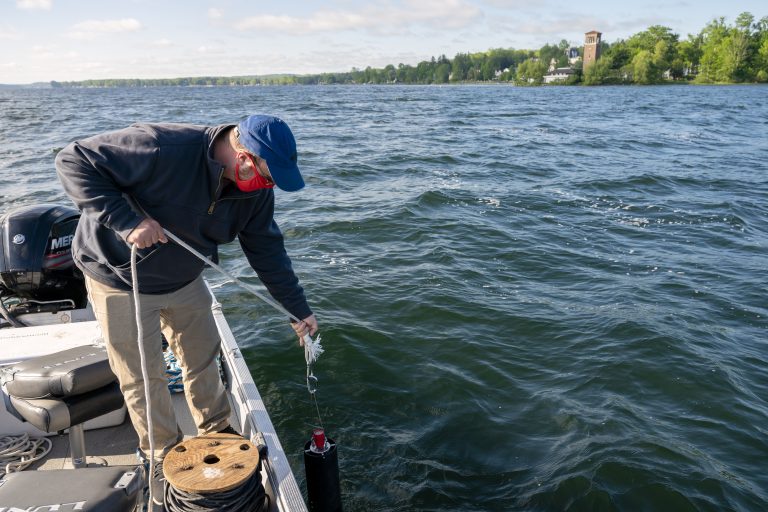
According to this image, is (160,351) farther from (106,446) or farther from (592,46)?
(592,46)

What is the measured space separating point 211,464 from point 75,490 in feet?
2.00

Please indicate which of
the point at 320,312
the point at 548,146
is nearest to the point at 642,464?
the point at 320,312

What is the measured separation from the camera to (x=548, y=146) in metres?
22.5

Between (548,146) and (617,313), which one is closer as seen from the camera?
(617,313)

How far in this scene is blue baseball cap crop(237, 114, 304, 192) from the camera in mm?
2795

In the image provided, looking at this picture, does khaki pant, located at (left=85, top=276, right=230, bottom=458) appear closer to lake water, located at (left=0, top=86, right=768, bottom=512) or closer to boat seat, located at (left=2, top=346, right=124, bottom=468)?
boat seat, located at (left=2, top=346, right=124, bottom=468)

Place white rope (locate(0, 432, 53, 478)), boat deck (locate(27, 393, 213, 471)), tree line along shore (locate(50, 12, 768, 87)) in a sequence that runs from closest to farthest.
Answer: white rope (locate(0, 432, 53, 478))
boat deck (locate(27, 393, 213, 471))
tree line along shore (locate(50, 12, 768, 87))

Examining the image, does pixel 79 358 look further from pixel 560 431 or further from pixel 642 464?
pixel 642 464

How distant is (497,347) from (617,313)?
1.89 meters

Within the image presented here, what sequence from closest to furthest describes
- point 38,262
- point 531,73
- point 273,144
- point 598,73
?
point 273,144 < point 38,262 < point 598,73 < point 531,73

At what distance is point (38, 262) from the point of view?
4797 mm

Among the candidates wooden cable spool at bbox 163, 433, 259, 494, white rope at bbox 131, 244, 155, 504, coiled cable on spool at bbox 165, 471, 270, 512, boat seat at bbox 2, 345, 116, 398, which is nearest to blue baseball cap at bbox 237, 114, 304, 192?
white rope at bbox 131, 244, 155, 504

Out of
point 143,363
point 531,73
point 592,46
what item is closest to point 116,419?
point 143,363

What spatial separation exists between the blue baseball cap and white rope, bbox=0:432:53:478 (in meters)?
2.63
